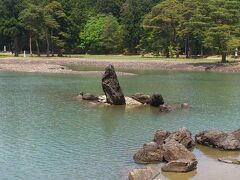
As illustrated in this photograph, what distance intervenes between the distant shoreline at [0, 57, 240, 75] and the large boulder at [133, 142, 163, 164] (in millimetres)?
52407

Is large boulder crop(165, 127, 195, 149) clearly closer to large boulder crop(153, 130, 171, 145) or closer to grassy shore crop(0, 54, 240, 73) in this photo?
large boulder crop(153, 130, 171, 145)

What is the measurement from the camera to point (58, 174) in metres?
19.8

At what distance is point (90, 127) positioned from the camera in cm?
2981

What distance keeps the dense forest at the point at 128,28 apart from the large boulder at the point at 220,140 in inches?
2270

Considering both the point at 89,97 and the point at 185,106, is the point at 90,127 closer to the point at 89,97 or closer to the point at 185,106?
the point at 185,106

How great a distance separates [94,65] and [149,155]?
69.9m

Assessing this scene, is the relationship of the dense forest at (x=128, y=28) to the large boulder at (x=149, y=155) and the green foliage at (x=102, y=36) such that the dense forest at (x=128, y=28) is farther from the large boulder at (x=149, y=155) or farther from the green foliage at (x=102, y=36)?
the large boulder at (x=149, y=155)

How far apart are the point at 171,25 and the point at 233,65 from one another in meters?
24.5

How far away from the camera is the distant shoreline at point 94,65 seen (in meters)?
78.2

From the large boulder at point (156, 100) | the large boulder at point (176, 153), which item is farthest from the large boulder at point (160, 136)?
the large boulder at point (156, 100)

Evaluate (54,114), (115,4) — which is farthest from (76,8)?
(54,114)

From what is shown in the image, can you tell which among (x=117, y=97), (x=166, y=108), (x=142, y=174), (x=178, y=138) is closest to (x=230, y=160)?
(x=178, y=138)

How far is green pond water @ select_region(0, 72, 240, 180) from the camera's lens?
2044 centimetres

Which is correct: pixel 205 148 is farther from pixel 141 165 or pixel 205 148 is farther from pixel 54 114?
pixel 54 114
